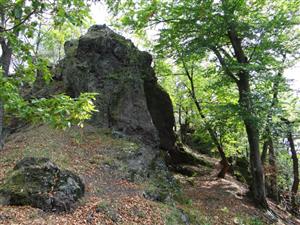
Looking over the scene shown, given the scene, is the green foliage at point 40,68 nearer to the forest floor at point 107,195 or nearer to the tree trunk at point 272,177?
the forest floor at point 107,195

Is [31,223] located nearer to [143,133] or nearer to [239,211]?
[143,133]

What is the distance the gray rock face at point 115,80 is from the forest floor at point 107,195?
1.37 m

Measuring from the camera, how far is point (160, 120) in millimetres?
16578

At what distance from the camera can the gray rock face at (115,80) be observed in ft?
44.6

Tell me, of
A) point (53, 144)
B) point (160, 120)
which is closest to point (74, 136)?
point (53, 144)

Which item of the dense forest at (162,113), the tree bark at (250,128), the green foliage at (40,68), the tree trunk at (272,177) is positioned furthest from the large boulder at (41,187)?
the tree trunk at (272,177)

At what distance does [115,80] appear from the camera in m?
14.3

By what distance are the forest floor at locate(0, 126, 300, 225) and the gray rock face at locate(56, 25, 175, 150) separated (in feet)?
4.50

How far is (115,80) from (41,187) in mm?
8592

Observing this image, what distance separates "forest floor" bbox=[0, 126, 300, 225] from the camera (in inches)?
252

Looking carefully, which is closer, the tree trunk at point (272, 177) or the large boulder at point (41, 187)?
the large boulder at point (41, 187)

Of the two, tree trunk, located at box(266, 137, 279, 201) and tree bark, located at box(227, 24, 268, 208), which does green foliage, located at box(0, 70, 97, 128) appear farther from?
tree trunk, located at box(266, 137, 279, 201)

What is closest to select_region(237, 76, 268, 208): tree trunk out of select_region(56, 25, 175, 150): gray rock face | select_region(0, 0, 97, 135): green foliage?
select_region(56, 25, 175, 150): gray rock face

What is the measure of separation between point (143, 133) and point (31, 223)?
8.48 meters
